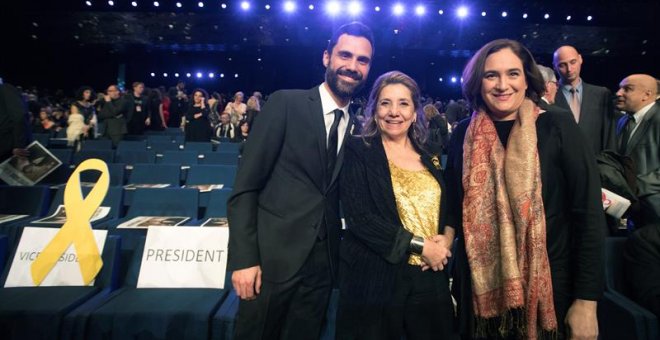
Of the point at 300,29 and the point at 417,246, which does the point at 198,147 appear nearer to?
the point at 417,246

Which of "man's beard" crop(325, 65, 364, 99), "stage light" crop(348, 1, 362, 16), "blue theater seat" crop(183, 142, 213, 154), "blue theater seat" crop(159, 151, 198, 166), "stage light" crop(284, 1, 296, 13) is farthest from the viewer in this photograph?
"stage light" crop(284, 1, 296, 13)

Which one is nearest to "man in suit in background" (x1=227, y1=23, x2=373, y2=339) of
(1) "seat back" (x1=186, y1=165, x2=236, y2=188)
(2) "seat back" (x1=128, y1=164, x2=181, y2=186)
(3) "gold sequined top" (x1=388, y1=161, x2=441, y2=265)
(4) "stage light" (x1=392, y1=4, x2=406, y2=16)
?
(3) "gold sequined top" (x1=388, y1=161, x2=441, y2=265)

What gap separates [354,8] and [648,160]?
10655 mm

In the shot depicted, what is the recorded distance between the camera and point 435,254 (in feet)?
4.18

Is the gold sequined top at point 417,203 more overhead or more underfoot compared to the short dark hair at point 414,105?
more underfoot

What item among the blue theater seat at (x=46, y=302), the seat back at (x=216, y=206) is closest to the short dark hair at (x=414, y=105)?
the blue theater seat at (x=46, y=302)

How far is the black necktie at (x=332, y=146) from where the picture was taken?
55.8 inches

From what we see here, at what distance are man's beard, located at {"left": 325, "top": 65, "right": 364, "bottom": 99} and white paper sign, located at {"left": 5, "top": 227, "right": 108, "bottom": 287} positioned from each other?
1890 millimetres

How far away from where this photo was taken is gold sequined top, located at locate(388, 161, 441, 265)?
4.49ft

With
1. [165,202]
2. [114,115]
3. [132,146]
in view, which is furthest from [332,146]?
[114,115]

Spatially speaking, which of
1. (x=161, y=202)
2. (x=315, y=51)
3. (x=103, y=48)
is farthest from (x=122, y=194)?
(x=103, y=48)

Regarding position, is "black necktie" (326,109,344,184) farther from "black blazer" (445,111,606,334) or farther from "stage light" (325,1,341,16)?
"stage light" (325,1,341,16)

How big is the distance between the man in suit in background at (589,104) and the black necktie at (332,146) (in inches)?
74.6

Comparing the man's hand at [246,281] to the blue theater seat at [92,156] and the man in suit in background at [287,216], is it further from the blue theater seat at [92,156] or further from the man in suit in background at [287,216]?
the blue theater seat at [92,156]
